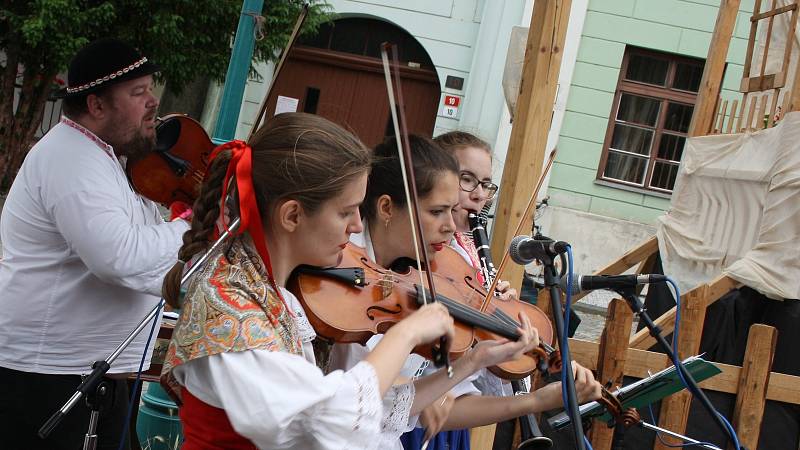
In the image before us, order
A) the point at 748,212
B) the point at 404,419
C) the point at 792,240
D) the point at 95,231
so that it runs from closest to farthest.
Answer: the point at 404,419
the point at 95,231
the point at 792,240
the point at 748,212

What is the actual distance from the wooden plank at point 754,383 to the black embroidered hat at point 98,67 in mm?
2918

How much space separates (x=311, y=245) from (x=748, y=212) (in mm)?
4875

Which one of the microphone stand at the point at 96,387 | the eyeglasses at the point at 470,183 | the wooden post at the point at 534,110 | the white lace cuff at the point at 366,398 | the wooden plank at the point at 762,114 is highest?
the wooden plank at the point at 762,114

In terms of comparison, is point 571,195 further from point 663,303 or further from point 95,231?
point 95,231

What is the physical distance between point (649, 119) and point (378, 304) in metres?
10.2

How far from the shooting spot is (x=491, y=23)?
1141 centimetres

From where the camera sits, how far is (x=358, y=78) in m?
12.3

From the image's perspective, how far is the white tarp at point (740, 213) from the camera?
534 centimetres

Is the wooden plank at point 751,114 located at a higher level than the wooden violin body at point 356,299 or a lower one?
higher

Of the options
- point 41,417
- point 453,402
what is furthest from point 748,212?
point 41,417

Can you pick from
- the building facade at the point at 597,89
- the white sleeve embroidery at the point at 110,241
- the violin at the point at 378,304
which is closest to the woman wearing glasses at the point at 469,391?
the violin at the point at 378,304

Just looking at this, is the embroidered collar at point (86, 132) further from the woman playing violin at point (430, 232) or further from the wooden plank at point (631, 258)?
the wooden plank at point (631, 258)

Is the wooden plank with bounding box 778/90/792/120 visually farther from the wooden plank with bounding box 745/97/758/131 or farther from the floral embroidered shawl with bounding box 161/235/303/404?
the floral embroidered shawl with bounding box 161/235/303/404

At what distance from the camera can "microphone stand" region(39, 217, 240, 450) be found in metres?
1.79
